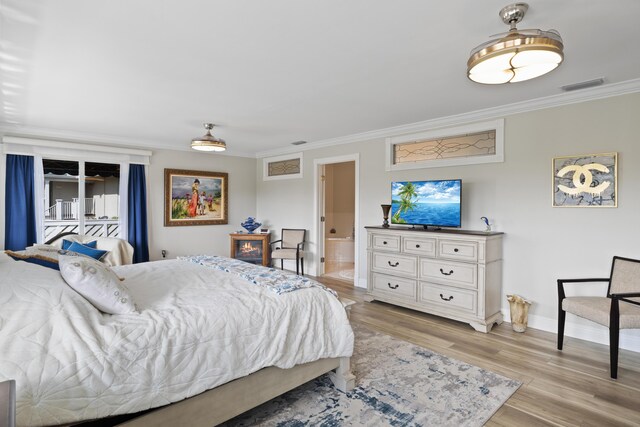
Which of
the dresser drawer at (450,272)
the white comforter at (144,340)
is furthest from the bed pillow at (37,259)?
the dresser drawer at (450,272)

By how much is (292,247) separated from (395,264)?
98.8 inches

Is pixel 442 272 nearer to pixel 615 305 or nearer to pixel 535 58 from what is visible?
pixel 615 305

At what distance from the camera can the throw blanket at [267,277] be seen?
7.91ft

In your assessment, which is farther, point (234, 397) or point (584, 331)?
point (584, 331)

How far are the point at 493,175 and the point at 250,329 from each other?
344 centimetres

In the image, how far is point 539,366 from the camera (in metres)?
2.84

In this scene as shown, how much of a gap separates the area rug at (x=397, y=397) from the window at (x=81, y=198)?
192 inches

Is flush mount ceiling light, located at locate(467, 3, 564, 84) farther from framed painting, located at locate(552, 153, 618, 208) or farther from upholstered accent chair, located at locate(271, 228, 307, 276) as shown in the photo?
upholstered accent chair, located at locate(271, 228, 307, 276)

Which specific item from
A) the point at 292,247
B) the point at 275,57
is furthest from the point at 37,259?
the point at 292,247

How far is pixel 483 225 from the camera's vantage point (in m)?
4.08

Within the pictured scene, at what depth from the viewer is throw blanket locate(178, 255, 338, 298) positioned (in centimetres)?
241

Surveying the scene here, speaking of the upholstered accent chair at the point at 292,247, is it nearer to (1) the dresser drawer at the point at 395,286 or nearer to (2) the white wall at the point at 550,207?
(1) the dresser drawer at the point at 395,286

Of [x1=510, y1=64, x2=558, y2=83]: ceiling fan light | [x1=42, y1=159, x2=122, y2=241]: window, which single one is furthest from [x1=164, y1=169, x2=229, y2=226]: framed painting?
[x1=510, y1=64, x2=558, y2=83]: ceiling fan light

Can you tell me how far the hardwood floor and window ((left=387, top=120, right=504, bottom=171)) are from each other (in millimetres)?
2006
